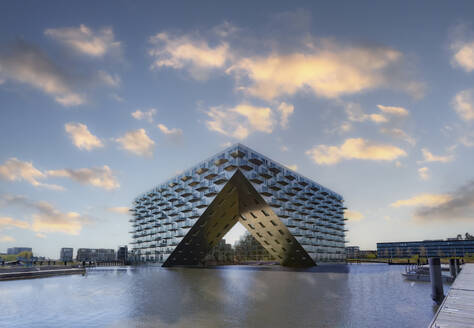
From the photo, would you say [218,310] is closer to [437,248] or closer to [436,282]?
[436,282]

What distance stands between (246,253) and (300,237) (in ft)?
167

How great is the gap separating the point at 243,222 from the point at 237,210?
6.86 meters

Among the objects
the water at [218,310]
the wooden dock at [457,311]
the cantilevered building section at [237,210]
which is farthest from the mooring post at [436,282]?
the cantilevered building section at [237,210]

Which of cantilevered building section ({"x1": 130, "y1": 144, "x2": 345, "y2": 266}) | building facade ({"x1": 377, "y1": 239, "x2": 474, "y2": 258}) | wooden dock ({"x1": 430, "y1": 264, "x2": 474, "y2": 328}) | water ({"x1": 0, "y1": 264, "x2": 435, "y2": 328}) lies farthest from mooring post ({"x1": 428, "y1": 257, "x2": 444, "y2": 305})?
building facade ({"x1": 377, "y1": 239, "x2": 474, "y2": 258})

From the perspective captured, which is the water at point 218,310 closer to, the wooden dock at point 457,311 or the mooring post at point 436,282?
the mooring post at point 436,282

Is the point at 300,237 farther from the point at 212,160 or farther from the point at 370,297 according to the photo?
the point at 370,297

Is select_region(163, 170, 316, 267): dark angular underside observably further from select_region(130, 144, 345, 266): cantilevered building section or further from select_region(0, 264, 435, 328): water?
select_region(0, 264, 435, 328): water

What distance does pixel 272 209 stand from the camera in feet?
171

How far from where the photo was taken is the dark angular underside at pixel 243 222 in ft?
172

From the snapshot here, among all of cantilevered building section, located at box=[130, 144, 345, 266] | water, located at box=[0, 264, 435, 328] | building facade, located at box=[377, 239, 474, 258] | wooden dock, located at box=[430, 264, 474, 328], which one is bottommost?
building facade, located at box=[377, 239, 474, 258]

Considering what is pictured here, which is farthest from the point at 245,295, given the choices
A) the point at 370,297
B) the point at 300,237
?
the point at 300,237

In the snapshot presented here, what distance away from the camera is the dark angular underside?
172ft

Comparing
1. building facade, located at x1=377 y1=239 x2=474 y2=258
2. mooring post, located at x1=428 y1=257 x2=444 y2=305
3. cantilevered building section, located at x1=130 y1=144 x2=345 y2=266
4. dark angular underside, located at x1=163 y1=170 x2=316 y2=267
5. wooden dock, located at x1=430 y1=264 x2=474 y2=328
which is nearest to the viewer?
wooden dock, located at x1=430 y1=264 x2=474 y2=328

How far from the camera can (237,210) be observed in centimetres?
6075
